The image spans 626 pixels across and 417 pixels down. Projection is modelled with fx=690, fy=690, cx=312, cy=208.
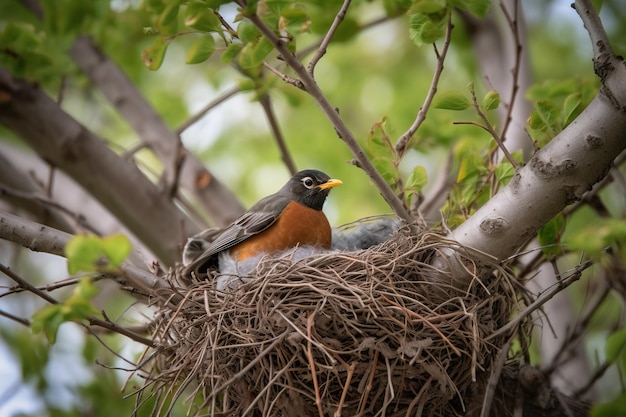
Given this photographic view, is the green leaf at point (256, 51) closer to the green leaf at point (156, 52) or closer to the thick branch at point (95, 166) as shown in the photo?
the green leaf at point (156, 52)

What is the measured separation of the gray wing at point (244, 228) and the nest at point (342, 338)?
0.94 metres

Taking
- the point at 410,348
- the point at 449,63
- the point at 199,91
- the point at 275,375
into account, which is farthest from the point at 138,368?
the point at 449,63

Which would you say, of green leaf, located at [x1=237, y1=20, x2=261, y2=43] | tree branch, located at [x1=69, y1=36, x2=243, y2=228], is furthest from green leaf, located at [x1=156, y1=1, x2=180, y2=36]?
tree branch, located at [x1=69, y1=36, x2=243, y2=228]

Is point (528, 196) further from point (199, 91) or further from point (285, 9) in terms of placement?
point (199, 91)

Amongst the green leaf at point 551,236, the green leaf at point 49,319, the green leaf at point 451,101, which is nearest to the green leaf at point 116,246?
the green leaf at point 49,319

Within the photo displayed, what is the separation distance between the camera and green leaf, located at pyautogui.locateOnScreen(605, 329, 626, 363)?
9.68ft

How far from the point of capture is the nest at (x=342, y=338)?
324 cm

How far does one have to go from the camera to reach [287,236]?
469cm

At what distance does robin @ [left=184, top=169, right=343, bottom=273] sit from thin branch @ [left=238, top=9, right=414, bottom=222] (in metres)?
1.20

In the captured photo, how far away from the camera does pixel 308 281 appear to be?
3.53m

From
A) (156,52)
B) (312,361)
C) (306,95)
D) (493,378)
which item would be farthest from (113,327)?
(306,95)

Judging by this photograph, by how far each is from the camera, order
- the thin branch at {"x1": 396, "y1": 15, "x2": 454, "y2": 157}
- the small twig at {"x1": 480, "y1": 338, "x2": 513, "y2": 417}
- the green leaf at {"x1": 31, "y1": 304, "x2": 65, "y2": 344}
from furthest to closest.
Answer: the thin branch at {"x1": 396, "y1": 15, "x2": 454, "y2": 157} → the small twig at {"x1": 480, "y1": 338, "x2": 513, "y2": 417} → the green leaf at {"x1": 31, "y1": 304, "x2": 65, "y2": 344}

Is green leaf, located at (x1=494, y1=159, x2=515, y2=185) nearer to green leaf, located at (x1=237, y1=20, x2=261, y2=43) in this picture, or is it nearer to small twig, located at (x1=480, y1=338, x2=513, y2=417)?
small twig, located at (x1=480, y1=338, x2=513, y2=417)

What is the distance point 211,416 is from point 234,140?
6.11 m
